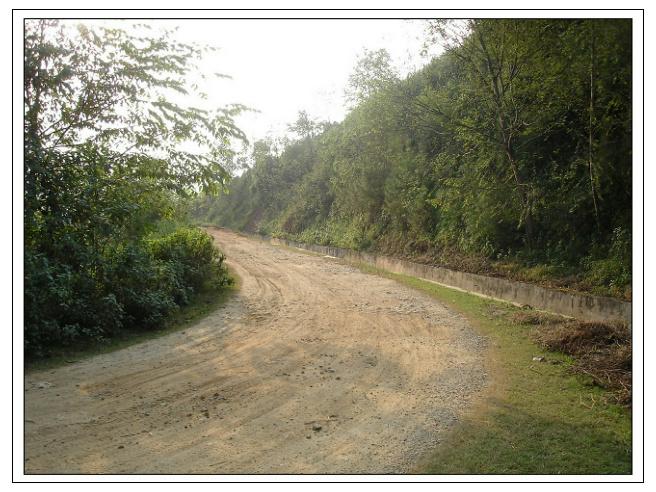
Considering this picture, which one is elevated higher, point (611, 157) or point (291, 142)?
point (291, 142)

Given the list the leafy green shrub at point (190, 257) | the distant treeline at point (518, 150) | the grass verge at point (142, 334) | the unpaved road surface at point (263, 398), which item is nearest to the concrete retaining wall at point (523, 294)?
the distant treeline at point (518, 150)

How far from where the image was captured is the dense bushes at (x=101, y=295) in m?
6.99

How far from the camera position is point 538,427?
506 cm

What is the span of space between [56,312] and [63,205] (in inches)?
66.9

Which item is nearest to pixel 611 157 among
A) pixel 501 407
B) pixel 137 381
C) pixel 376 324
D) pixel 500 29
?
pixel 500 29

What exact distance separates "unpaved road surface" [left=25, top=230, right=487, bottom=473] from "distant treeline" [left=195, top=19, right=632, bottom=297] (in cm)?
408

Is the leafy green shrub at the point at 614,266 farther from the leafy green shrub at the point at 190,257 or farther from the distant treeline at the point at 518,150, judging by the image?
the leafy green shrub at the point at 190,257

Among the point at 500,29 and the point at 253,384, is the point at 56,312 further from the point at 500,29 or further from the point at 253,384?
the point at 500,29

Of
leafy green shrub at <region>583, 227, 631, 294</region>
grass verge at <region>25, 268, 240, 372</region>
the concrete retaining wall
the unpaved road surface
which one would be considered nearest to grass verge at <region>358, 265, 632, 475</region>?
the unpaved road surface

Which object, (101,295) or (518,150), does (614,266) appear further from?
(101,295)

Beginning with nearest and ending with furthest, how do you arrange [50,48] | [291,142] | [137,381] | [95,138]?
[137,381], [50,48], [95,138], [291,142]

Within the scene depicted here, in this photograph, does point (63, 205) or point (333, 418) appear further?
point (63, 205)

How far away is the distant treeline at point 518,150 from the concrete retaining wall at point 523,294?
19.6 inches

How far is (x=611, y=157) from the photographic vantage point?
10.6 meters
